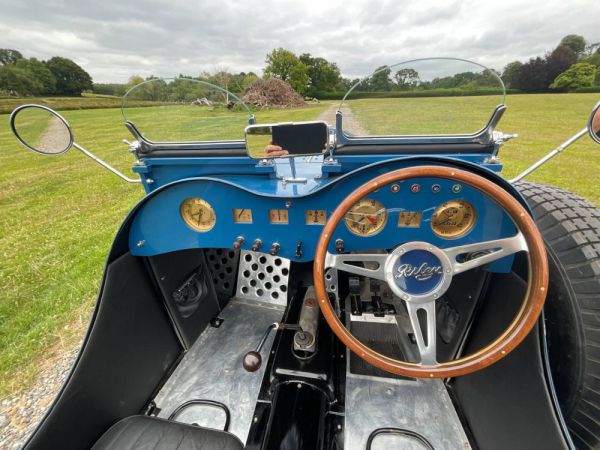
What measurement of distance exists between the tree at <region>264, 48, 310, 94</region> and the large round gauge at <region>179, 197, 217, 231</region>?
115cm

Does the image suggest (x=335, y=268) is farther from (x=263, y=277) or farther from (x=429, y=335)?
(x=263, y=277)

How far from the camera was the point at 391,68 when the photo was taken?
1550mm

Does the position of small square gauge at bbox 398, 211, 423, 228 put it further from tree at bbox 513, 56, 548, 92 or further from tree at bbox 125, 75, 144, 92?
tree at bbox 125, 75, 144, 92

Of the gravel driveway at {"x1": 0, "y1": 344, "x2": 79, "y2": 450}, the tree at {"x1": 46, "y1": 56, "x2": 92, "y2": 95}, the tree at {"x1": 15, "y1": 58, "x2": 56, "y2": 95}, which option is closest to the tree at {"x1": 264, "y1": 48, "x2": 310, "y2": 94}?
the gravel driveway at {"x1": 0, "y1": 344, "x2": 79, "y2": 450}

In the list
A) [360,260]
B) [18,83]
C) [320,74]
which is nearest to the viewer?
[360,260]

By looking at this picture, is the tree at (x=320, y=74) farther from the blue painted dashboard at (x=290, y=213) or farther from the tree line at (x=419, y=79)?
the blue painted dashboard at (x=290, y=213)

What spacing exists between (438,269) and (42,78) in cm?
3476

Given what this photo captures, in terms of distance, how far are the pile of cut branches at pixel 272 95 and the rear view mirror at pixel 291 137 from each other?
542 mm

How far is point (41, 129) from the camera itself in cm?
177

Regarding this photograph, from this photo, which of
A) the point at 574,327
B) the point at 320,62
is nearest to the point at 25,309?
the point at 320,62

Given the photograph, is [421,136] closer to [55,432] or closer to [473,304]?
[473,304]

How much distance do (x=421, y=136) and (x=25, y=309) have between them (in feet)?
13.1

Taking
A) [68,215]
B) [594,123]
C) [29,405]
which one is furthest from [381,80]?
[68,215]

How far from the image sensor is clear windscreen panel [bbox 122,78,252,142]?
5.80 ft
